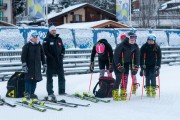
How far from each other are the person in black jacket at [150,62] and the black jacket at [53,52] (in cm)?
215

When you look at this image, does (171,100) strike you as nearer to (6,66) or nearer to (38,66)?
(38,66)

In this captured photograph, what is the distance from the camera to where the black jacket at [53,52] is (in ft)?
34.0

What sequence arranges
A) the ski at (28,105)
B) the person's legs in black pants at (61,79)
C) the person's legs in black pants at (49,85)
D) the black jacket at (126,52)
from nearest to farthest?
the ski at (28,105), the black jacket at (126,52), the person's legs in black pants at (49,85), the person's legs in black pants at (61,79)

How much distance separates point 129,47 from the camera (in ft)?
32.6

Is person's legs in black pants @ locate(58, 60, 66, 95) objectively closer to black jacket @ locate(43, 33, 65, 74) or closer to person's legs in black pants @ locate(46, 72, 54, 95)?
black jacket @ locate(43, 33, 65, 74)

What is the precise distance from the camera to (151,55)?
1046cm

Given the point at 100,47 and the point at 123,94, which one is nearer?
the point at 123,94

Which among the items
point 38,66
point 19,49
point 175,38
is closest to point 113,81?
point 38,66

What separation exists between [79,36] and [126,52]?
7.76 m

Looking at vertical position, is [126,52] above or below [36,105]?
above

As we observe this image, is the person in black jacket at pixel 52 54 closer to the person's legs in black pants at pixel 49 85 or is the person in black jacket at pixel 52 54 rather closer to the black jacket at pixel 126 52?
the person's legs in black pants at pixel 49 85

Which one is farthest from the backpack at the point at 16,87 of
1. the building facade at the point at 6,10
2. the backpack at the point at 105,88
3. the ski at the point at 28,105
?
the building facade at the point at 6,10

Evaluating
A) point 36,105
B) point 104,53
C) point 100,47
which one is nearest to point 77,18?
point 104,53

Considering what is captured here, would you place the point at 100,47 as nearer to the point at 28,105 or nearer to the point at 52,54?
the point at 52,54
